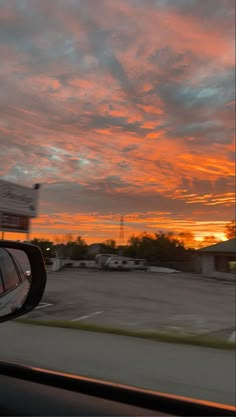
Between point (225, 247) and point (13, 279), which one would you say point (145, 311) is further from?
point (13, 279)

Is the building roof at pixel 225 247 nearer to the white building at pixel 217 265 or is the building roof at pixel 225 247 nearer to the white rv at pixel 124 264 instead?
the white building at pixel 217 265

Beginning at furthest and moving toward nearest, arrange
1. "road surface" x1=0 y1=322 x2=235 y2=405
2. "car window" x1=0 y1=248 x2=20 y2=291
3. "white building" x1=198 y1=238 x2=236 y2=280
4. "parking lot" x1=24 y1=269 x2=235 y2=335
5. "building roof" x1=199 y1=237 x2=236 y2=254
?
"white building" x1=198 y1=238 x2=236 y2=280 < "building roof" x1=199 y1=237 x2=236 y2=254 < "parking lot" x1=24 y1=269 x2=235 y2=335 < "road surface" x1=0 y1=322 x2=235 y2=405 < "car window" x1=0 y1=248 x2=20 y2=291

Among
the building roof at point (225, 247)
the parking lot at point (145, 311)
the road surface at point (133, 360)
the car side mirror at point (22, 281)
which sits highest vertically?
the building roof at point (225, 247)

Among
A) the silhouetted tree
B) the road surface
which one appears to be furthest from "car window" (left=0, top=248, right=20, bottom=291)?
the silhouetted tree

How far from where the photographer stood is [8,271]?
6.15ft

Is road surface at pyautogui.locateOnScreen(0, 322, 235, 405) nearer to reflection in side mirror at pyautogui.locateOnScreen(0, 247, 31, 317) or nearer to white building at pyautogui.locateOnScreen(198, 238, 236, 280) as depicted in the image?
reflection in side mirror at pyautogui.locateOnScreen(0, 247, 31, 317)

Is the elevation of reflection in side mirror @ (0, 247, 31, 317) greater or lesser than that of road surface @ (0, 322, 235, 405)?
greater

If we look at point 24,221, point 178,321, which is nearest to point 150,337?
point 24,221

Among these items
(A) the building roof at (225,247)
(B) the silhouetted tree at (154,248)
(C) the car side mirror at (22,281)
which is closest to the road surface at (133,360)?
(C) the car side mirror at (22,281)

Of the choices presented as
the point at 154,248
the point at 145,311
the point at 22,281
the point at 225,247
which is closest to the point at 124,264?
A: the point at 154,248

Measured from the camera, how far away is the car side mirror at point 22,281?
75.0 inches

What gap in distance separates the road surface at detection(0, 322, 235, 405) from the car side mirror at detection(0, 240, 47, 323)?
2.44m

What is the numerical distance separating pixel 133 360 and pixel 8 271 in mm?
3804

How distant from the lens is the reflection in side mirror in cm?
185
